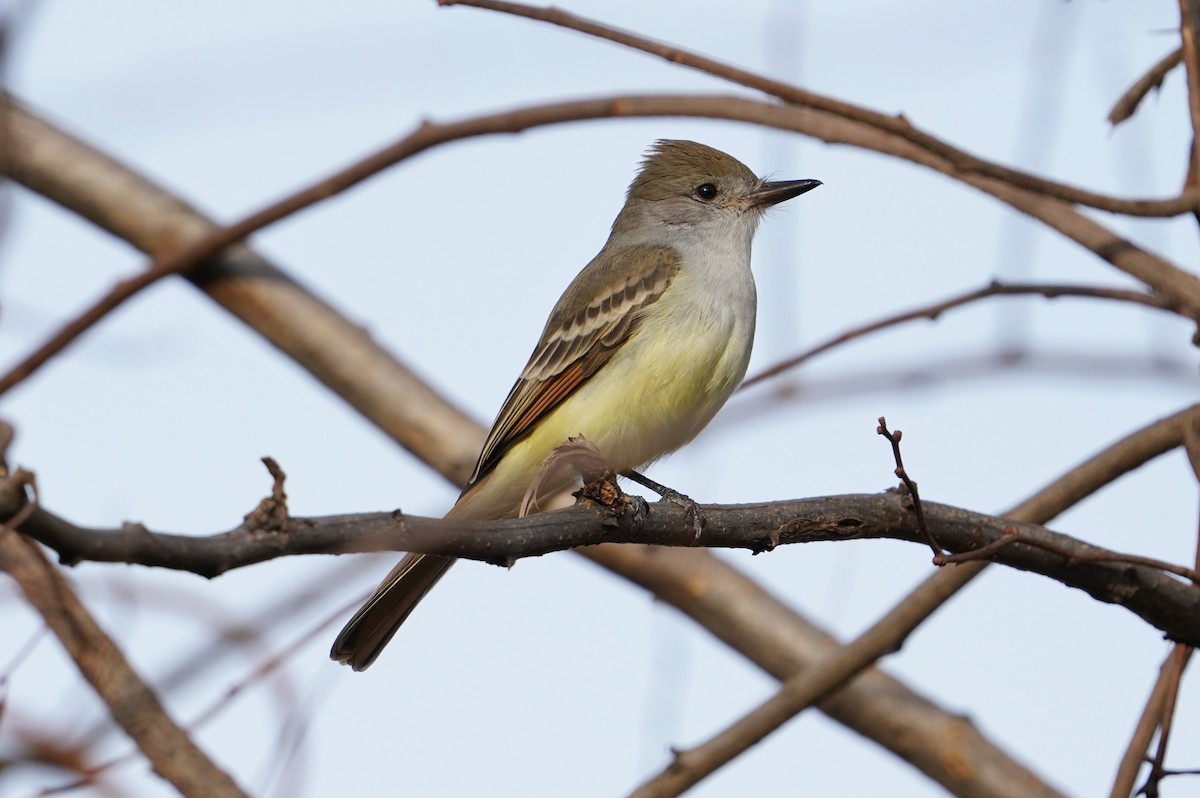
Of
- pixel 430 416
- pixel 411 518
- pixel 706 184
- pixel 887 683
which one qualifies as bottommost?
pixel 411 518

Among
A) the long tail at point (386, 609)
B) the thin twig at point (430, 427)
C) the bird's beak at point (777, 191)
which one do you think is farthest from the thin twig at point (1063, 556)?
the bird's beak at point (777, 191)

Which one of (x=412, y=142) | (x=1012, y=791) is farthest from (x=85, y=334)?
(x=1012, y=791)

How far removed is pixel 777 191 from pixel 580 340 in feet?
4.39

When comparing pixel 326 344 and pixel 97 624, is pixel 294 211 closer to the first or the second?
pixel 326 344

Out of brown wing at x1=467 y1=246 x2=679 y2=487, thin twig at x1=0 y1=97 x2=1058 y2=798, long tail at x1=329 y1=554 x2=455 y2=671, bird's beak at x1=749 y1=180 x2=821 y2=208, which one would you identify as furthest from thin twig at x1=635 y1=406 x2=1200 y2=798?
bird's beak at x1=749 y1=180 x2=821 y2=208

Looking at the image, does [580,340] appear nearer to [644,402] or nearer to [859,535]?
[644,402]

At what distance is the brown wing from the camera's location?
17.4 feet

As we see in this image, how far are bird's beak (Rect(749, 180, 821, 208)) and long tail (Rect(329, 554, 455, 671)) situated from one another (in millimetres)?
2538

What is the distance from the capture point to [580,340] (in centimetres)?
542

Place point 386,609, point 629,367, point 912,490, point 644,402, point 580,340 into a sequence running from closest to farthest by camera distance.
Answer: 1. point 912,490
2. point 386,609
3. point 644,402
4. point 629,367
5. point 580,340

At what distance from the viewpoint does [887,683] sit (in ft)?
18.0

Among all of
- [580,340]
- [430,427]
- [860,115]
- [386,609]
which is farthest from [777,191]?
[386,609]

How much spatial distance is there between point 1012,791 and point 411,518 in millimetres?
3357

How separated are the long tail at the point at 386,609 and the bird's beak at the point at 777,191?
2.54m
